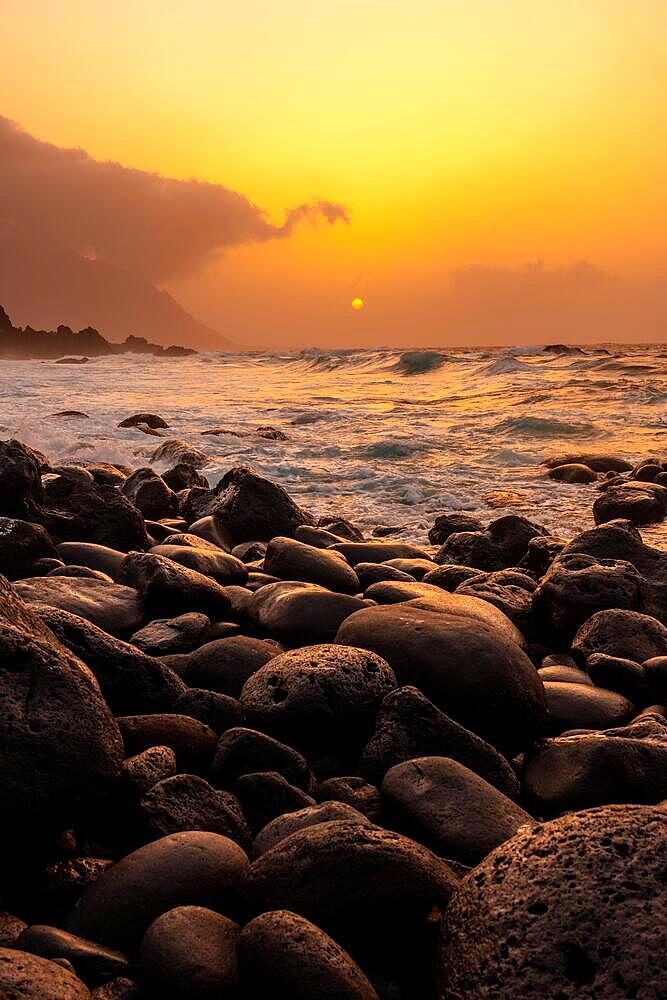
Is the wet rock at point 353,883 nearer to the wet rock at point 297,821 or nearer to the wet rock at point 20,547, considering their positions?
the wet rock at point 297,821

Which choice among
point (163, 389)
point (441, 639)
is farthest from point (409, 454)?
point (163, 389)

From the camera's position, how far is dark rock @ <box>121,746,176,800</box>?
230cm

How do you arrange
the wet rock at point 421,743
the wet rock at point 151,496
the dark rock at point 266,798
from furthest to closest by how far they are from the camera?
the wet rock at point 151,496 → the wet rock at point 421,743 → the dark rock at point 266,798

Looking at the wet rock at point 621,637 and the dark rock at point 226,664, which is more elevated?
the dark rock at point 226,664

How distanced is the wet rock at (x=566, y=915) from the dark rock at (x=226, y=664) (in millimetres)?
1572

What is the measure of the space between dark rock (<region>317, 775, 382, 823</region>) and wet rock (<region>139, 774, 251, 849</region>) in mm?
300

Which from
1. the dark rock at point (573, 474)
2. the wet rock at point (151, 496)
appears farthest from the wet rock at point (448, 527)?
the dark rock at point (573, 474)

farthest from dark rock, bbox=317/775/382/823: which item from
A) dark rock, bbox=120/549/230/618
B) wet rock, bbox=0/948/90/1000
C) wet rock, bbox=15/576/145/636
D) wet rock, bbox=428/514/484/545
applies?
wet rock, bbox=428/514/484/545

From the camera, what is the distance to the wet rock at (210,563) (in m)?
4.68

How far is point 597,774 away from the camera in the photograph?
8.84 ft

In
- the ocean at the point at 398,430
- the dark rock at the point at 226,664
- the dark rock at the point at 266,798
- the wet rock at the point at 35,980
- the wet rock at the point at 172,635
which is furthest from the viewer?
the ocean at the point at 398,430

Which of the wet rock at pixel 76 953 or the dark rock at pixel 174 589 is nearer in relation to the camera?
the wet rock at pixel 76 953

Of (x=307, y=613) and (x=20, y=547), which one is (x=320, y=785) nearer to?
(x=307, y=613)

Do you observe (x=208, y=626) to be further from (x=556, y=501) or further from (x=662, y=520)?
(x=556, y=501)
